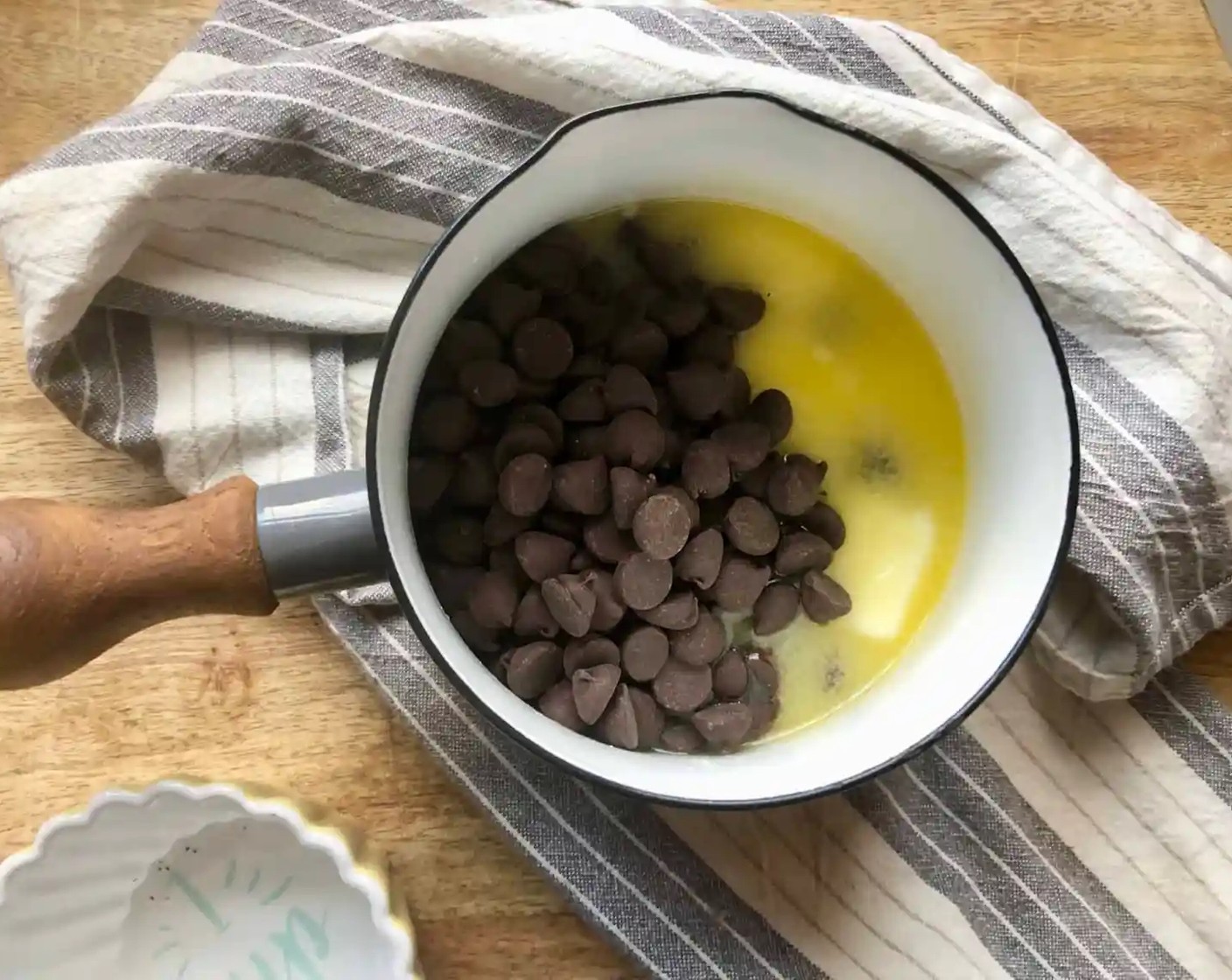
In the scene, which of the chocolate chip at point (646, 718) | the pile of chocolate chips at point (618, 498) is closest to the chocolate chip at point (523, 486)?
the pile of chocolate chips at point (618, 498)

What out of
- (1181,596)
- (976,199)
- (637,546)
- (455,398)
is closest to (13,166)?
(455,398)

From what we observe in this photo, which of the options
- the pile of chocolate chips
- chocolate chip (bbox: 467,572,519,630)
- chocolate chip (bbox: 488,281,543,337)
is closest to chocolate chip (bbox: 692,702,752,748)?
the pile of chocolate chips

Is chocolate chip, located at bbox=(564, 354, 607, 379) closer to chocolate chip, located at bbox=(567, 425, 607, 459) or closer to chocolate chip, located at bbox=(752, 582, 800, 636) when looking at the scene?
chocolate chip, located at bbox=(567, 425, 607, 459)

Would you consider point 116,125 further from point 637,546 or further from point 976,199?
point 976,199

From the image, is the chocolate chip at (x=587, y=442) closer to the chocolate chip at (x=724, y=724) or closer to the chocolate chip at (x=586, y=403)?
the chocolate chip at (x=586, y=403)

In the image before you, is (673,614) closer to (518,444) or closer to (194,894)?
(518,444)

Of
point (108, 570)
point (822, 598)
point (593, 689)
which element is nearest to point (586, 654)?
point (593, 689)
